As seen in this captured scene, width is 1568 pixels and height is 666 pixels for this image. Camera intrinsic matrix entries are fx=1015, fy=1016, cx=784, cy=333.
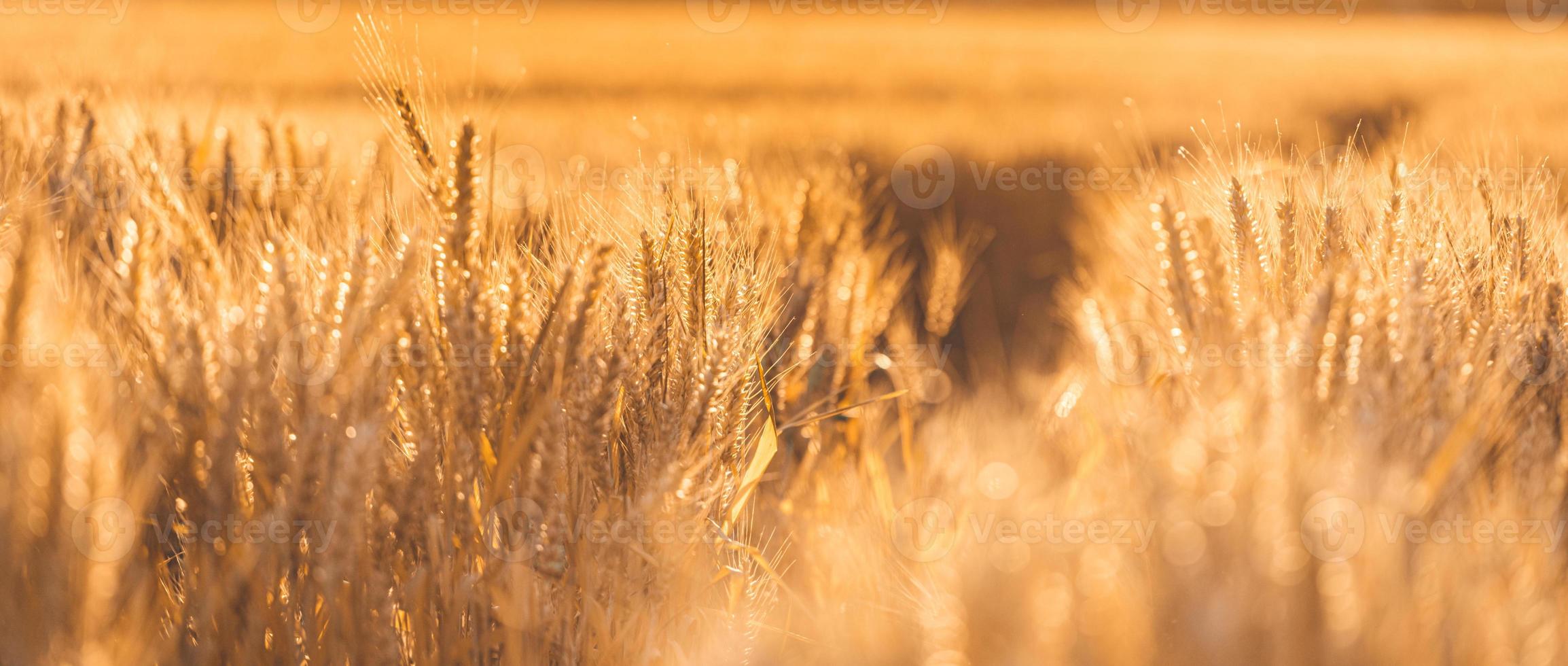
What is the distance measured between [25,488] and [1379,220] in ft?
4.36

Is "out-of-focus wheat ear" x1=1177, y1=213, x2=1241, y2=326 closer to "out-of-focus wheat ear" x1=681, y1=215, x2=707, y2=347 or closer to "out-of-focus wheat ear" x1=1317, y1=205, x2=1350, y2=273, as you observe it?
"out-of-focus wheat ear" x1=1317, y1=205, x2=1350, y2=273

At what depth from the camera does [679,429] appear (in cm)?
96

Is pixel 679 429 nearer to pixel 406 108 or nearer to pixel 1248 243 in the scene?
pixel 406 108

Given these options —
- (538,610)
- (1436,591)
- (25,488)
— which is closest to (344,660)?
(538,610)

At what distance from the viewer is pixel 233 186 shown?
4.73 feet

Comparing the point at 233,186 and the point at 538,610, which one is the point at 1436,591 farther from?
the point at 233,186

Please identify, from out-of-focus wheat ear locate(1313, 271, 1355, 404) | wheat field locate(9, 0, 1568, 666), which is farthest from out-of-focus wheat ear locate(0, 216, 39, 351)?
out-of-focus wheat ear locate(1313, 271, 1355, 404)

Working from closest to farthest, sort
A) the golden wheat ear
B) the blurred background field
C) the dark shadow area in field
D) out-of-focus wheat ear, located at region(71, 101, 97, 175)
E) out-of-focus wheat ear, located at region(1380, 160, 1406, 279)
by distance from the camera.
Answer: the golden wheat ear < out-of-focus wheat ear, located at region(1380, 160, 1406, 279) < out-of-focus wheat ear, located at region(71, 101, 97, 175) < the blurred background field < the dark shadow area in field

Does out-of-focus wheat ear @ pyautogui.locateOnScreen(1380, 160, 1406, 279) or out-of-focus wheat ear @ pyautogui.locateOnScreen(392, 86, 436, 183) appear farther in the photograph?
out-of-focus wheat ear @ pyautogui.locateOnScreen(1380, 160, 1406, 279)

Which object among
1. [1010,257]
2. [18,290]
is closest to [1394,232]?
[18,290]

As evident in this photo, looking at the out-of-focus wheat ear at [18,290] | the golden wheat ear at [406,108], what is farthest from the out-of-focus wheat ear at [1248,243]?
the out-of-focus wheat ear at [18,290]

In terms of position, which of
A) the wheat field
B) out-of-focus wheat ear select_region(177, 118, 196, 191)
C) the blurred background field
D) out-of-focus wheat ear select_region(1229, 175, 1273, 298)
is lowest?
the wheat field

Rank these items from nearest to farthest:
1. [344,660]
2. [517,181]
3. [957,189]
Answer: [344,660]
[517,181]
[957,189]

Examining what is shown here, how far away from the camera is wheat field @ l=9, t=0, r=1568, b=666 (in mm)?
663
